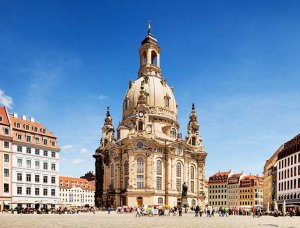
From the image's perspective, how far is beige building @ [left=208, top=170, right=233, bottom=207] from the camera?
167750 millimetres

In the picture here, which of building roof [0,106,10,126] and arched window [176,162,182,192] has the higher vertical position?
building roof [0,106,10,126]

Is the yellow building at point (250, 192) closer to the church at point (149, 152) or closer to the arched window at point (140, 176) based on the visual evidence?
the church at point (149, 152)

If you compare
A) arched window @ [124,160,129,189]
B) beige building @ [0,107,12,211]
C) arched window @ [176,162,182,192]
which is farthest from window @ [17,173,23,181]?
arched window @ [176,162,182,192]

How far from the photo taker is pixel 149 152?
102000 mm

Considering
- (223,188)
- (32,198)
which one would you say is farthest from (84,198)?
(32,198)

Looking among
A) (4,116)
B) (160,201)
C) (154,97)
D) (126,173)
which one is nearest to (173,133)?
(154,97)

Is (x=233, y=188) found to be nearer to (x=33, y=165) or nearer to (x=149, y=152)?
(x=149, y=152)

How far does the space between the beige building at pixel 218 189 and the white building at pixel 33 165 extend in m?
97.1

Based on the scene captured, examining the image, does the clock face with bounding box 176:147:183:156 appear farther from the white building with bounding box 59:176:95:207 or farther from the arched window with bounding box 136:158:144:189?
the white building with bounding box 59:176:95:207

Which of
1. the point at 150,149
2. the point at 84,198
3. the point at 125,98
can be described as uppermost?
the point at 125,98

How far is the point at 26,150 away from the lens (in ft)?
266

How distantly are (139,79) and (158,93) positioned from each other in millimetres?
9160

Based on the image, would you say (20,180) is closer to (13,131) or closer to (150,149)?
(13,131)

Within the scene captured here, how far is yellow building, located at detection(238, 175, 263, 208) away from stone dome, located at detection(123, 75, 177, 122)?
2161 inches
